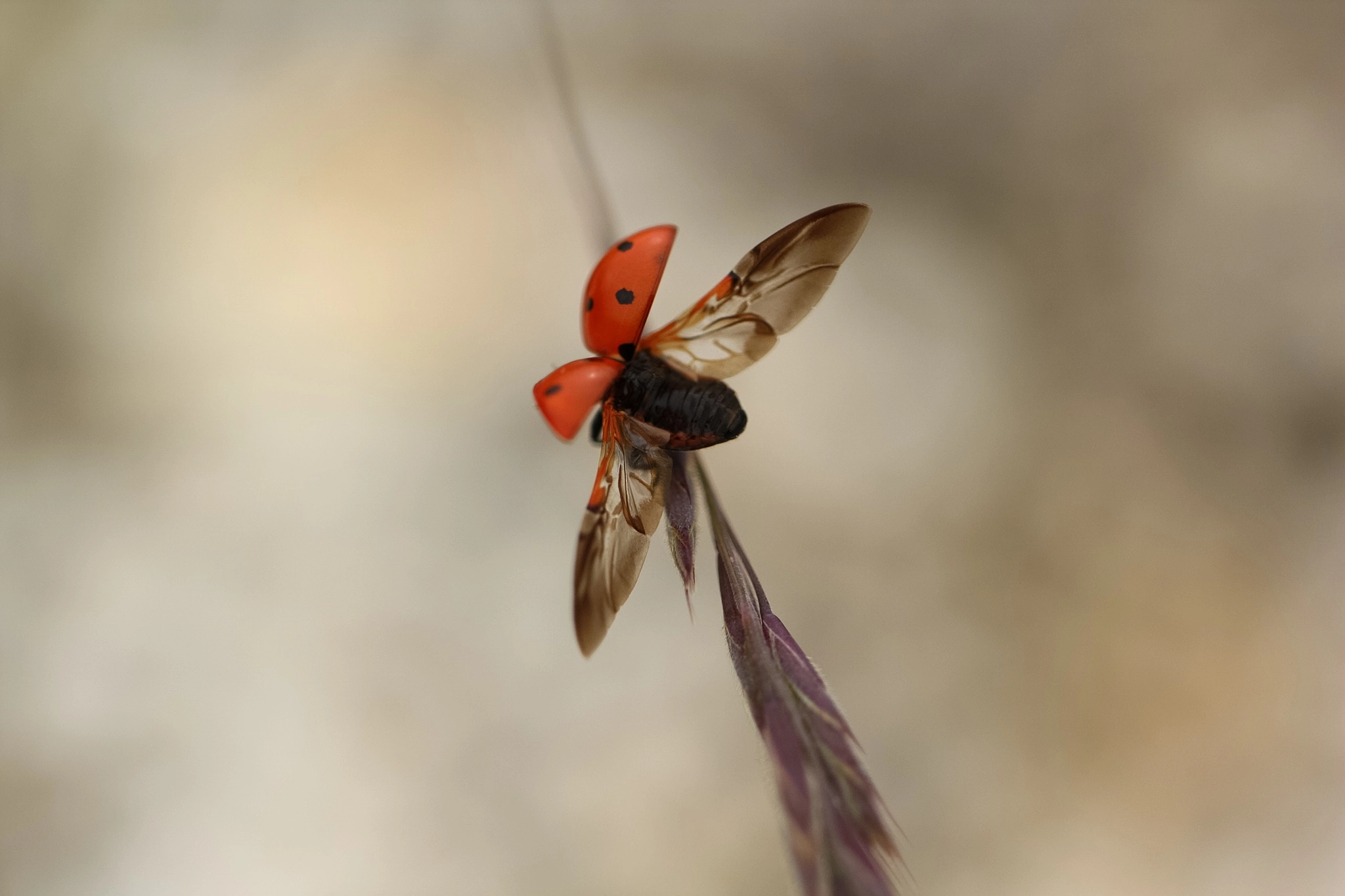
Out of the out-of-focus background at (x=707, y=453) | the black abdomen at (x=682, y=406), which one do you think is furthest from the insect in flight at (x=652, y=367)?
the out-of-focus background at (x=707, y=453)

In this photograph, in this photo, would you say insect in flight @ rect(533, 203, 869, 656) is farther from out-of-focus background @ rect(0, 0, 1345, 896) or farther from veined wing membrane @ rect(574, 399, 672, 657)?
out-of-focus background @ rect(0, 0, 1345, 896)

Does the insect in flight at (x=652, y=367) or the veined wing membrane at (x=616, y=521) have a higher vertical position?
the insect in flight at (x=652, y=367)

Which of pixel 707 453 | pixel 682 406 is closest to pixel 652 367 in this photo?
pixel 682 406

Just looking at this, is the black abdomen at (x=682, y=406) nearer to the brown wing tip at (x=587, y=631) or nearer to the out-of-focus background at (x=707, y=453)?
the brown wing tip at (x=587, y=631)

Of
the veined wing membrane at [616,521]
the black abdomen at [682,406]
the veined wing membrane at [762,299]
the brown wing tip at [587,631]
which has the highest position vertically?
the veined wing membrane at [762,299]

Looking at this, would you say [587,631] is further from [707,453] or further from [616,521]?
[707,453]

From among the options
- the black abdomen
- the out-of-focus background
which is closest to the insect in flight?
the black abdomen

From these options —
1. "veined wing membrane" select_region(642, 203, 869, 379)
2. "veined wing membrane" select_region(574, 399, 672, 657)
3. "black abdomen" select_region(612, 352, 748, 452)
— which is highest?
"veined wing membrane" select_region(642, 203, 869, 379)

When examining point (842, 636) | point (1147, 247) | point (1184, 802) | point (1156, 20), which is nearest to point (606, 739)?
point (842, 636)
